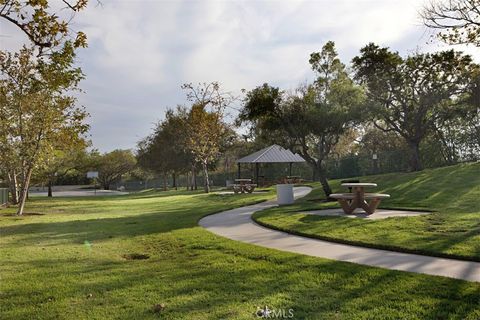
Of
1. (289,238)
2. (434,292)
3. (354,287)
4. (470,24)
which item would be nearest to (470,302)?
(434,292)

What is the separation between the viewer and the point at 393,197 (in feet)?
56.0

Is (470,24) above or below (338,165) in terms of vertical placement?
above

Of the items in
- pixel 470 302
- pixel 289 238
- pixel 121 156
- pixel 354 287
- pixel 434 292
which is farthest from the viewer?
pixel 121 156

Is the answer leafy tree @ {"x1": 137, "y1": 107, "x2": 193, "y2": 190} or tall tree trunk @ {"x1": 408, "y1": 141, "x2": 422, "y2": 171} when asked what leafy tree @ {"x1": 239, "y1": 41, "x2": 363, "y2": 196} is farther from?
leafy tree @ {"x1": 137, "y1": 107, "x2": 193, "y2": 190}

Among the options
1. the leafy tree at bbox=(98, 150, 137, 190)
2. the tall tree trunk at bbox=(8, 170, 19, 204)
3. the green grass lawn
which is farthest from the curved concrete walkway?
the leafy tree at bbox=(98, 150, 137, 190)

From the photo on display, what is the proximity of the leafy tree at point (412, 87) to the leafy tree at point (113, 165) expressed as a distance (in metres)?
42.1

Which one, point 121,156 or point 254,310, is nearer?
point 254,310

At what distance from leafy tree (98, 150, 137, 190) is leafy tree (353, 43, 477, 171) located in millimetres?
42058

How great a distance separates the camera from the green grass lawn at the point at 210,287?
453 centimetres

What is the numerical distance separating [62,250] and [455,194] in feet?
45.2

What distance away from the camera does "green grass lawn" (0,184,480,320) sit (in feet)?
14.9

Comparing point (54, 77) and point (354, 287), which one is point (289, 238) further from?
point (54, 77)

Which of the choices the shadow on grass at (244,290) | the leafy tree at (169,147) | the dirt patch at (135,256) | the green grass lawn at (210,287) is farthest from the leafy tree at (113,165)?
the shadow on grass at (244,290)

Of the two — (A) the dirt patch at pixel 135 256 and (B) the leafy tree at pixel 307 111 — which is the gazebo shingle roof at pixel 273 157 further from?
(A) the dirt patch at pixel 135 256
